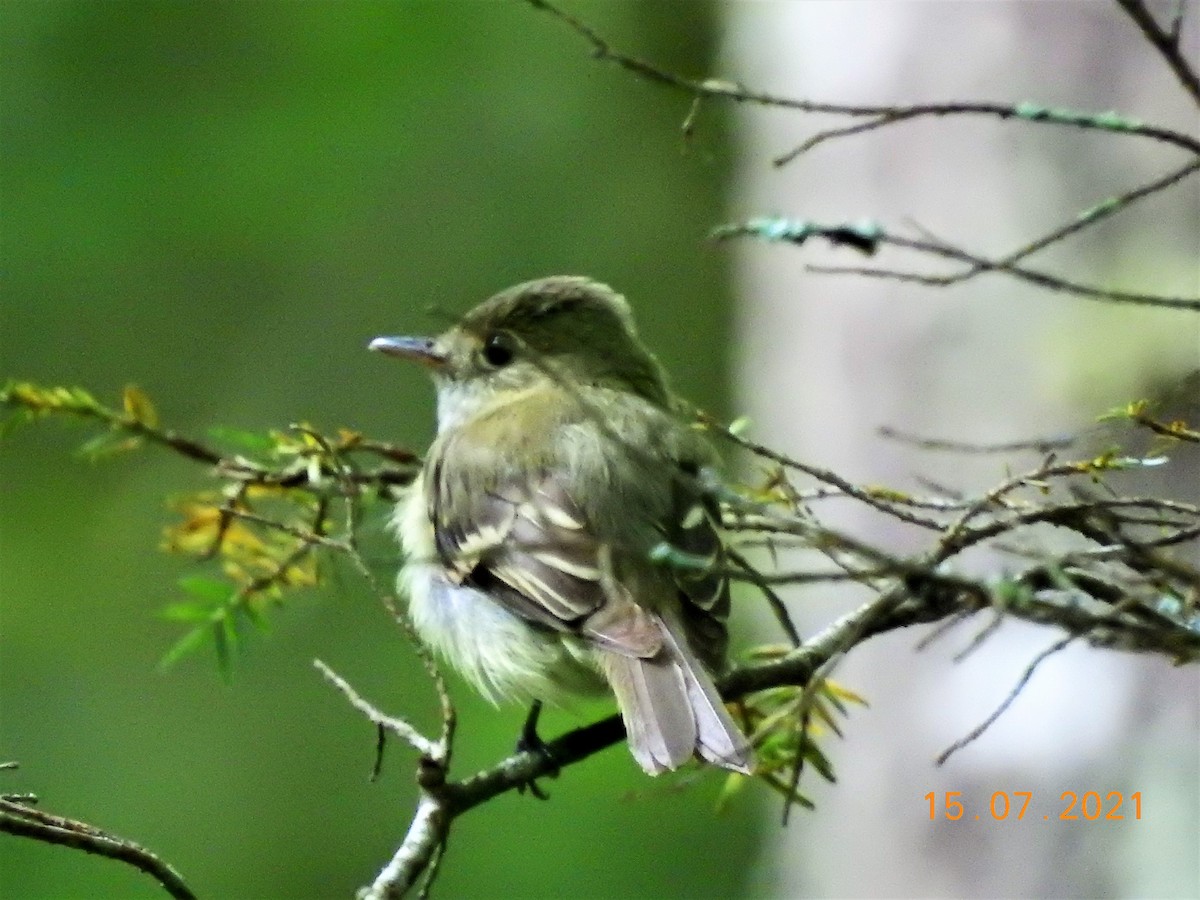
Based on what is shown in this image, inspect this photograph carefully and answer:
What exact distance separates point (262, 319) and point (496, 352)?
4.44 metres

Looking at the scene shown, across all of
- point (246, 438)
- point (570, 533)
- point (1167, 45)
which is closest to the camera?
point (1167, 45)

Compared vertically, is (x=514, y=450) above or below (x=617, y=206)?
below

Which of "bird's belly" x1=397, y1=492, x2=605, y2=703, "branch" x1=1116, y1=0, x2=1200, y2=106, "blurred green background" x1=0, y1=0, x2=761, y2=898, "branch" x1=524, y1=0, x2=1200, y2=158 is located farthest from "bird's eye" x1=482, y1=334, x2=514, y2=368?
"blurred green background" x1=0, y1=0, x2=761, y2=898

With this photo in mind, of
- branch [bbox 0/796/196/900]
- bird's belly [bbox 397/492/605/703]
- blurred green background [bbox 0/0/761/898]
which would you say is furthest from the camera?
blurred green background [bbox 0/0/761/898]

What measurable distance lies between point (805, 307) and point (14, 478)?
429cm

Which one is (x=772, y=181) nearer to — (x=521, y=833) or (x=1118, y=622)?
(x=521, y=833)

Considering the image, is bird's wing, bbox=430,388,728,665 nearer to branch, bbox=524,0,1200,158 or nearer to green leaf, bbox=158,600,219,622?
green leaf, bbox=158,600,219,622

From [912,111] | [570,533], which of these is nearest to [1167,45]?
[912,111]

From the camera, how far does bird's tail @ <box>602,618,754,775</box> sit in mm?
2283

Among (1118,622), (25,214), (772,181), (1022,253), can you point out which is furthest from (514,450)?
(25,214)

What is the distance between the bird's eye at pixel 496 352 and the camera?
11.6 ft

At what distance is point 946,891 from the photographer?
12.7ft

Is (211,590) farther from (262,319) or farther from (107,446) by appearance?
(262,319)

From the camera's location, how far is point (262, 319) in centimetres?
777
